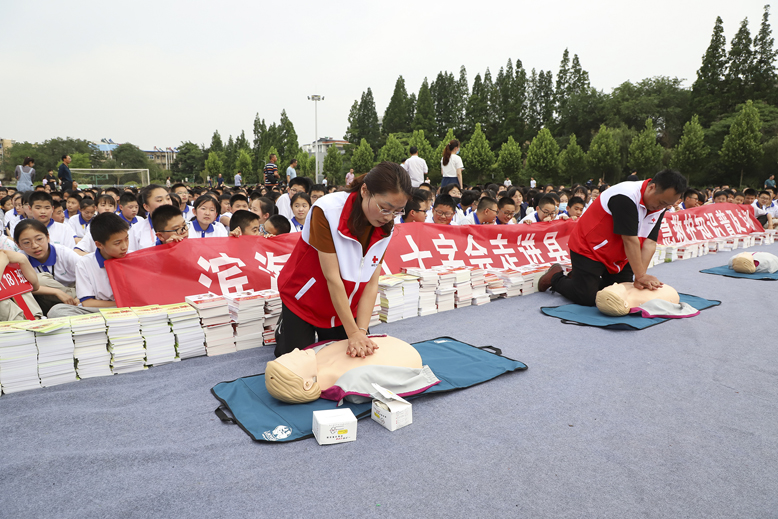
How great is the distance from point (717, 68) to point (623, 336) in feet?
125

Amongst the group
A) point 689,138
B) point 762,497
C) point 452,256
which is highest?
point 689,138

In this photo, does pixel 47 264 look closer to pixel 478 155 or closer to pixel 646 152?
pixel 478 155

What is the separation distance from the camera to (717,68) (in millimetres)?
Result: 32469

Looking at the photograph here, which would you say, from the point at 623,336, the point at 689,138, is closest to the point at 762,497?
the point at 623,336

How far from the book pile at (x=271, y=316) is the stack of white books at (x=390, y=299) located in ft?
3.18

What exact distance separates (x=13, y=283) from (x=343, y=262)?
2495 millimetres

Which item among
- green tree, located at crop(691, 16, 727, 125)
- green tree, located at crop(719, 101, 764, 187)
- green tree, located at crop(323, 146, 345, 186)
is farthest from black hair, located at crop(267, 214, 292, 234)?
green tree, located at crop(691, 16, 727, 125)

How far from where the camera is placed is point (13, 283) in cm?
332

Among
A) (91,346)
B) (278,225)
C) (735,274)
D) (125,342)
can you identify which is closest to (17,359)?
(91,346)

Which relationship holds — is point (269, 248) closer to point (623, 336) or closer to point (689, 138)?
point (623, 336)

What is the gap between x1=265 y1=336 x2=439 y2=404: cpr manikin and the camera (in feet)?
8.13

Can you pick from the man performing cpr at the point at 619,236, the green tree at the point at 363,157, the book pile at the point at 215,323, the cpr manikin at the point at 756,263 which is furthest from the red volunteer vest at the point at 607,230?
the green tree at the point at 363,157

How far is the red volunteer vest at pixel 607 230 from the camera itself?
4285 millimetres

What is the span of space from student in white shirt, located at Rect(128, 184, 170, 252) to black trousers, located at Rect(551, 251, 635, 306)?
13.9 feet
